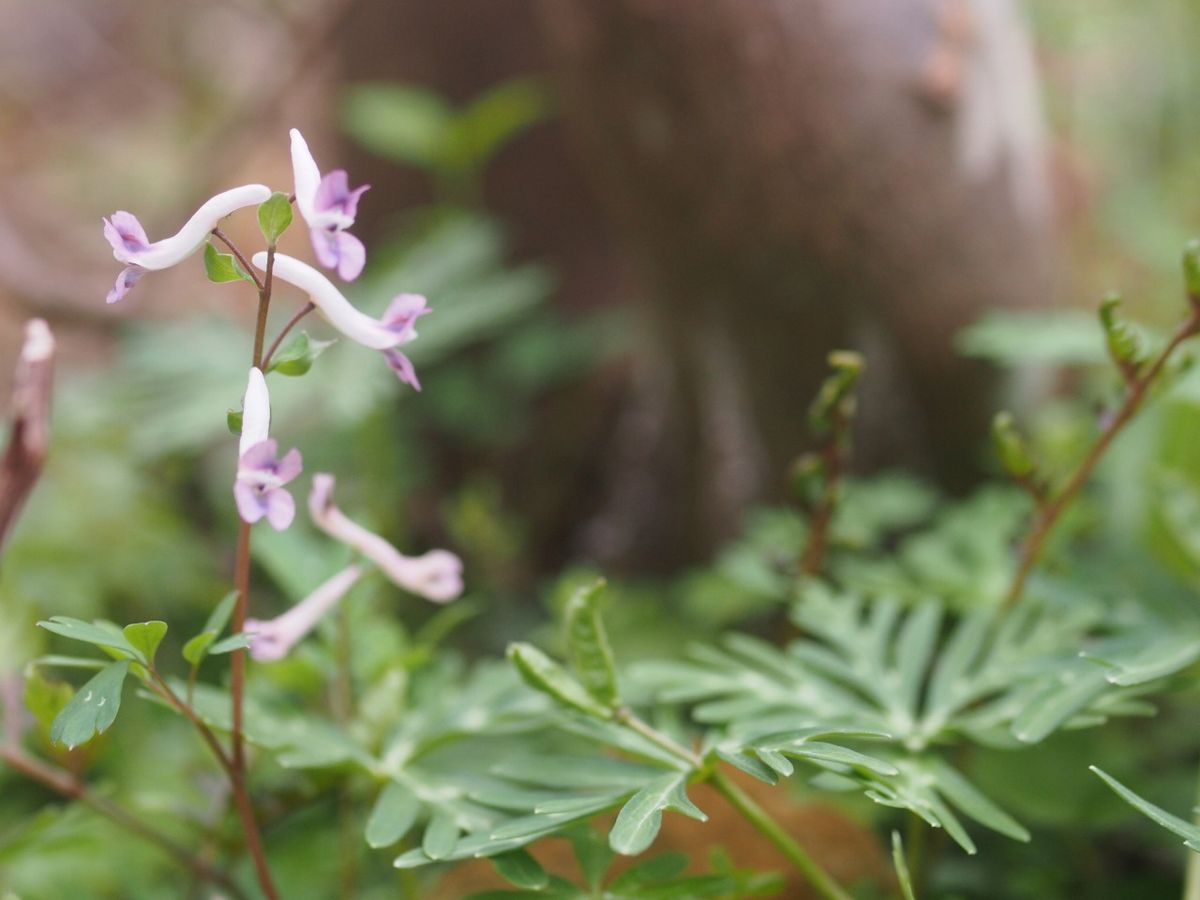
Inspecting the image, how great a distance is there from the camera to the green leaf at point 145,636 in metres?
0.53

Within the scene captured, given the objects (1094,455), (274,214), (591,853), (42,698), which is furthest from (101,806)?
(1094,455)

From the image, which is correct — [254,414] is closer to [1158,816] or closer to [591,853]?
[591,853]

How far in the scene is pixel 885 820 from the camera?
1054 mm

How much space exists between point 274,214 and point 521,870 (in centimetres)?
38

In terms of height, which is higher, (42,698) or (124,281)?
(124,281)

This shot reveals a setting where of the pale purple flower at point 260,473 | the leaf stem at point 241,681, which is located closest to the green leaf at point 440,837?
the leaf stem at point 241,681

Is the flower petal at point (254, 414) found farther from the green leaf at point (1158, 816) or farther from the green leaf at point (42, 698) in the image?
the green leaf at point (1158, 816)

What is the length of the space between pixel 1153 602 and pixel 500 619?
1.00 m

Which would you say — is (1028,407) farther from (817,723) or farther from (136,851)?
(136,851)

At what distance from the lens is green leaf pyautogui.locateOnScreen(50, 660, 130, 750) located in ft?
1.63

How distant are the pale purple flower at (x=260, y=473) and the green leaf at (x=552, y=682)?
6.3 inches

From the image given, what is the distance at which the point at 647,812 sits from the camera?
53 cm

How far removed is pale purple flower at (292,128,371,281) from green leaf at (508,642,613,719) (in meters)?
0.23

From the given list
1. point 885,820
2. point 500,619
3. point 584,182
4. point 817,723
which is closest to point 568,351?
point 584,182
